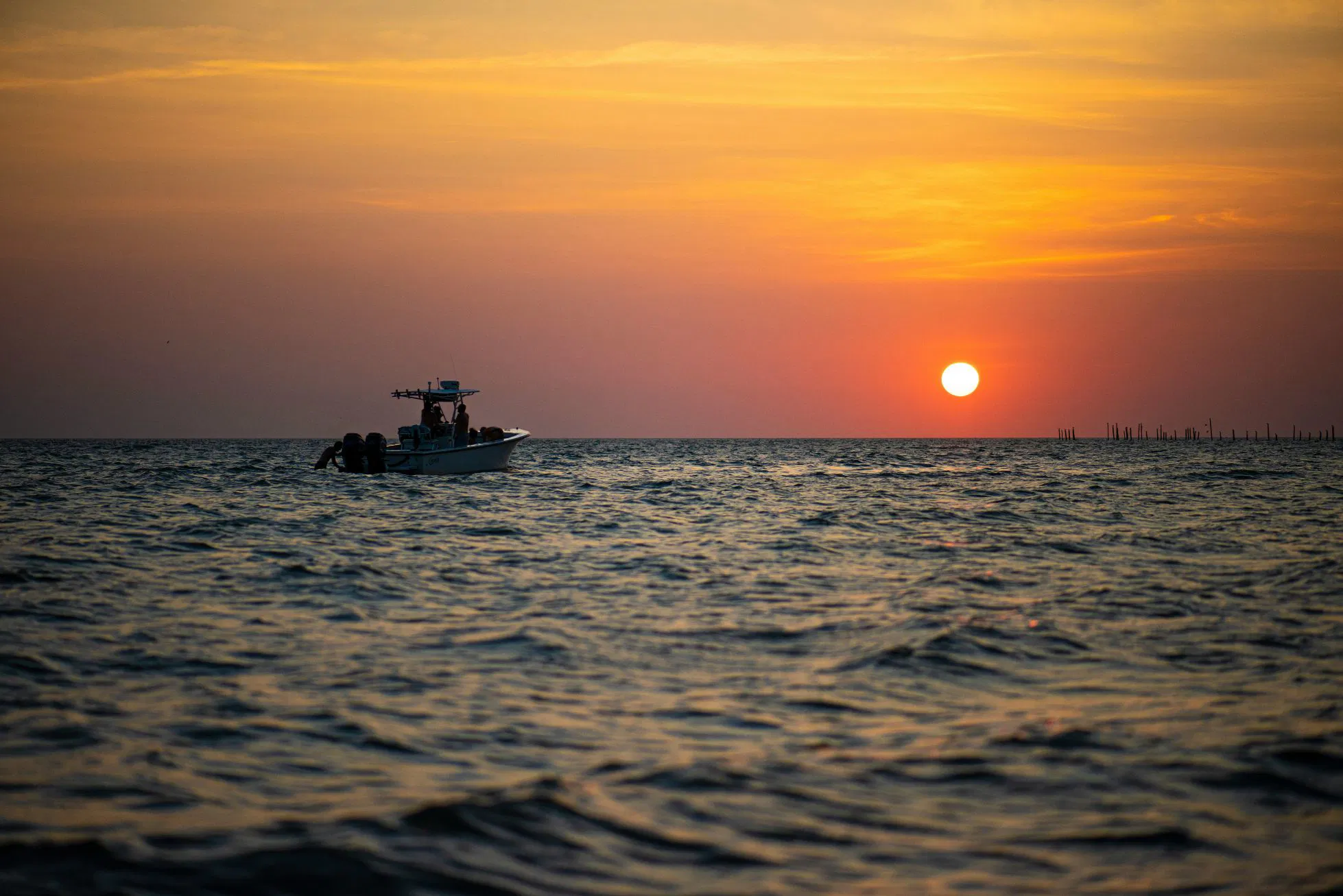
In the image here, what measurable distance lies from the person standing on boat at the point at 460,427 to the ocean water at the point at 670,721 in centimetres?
2576

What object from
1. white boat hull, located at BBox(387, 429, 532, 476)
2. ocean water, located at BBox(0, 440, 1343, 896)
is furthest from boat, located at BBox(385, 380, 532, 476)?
ocean water, located at BBox(0, 440, 1343, 896)

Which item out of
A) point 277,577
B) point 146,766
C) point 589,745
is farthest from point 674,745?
point 277,577

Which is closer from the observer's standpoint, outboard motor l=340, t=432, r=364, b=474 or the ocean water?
the ocean water

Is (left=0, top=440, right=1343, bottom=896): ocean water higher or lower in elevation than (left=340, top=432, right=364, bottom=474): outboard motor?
lower

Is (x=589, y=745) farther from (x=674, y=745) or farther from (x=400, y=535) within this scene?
(x=400, y=535)

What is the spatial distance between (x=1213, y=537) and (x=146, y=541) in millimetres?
22995

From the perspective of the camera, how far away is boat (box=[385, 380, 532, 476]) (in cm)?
4925

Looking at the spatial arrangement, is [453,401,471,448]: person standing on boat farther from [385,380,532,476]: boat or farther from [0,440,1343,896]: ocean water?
[0,440,1343,896]: ocean water

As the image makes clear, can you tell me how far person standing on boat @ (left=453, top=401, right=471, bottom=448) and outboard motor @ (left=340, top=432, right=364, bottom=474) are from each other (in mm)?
4335

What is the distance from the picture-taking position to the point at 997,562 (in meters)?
21.8

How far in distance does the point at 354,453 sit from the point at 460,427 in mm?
5298

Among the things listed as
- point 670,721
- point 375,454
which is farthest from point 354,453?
point 670,721

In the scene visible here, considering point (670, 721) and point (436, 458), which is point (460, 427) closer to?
point (436, 458)

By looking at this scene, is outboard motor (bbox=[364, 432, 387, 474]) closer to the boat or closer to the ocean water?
the boat
